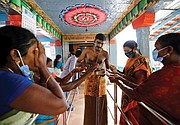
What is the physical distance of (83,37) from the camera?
816cm

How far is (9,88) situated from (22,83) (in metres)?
0.05

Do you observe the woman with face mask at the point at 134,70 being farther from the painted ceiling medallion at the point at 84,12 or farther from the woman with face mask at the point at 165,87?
the painted ceiling medallion at the point at 84,12

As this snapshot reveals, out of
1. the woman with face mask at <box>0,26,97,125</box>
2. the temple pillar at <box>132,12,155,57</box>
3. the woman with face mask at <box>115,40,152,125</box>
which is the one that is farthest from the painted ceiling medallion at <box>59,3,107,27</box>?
the woman with face mask at <box>0,26,97,125</box>

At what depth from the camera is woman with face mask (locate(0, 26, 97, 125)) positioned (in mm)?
613

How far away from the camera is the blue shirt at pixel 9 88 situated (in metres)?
0.61

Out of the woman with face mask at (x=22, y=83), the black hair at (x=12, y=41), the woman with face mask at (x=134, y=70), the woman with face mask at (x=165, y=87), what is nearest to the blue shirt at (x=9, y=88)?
the woman with face mask at (x=22, y=83)

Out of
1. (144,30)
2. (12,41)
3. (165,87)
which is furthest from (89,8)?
(12,41)

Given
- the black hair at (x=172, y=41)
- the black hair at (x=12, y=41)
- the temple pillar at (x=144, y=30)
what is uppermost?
the temple pillar at (x=144, y=30)

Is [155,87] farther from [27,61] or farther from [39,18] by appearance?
[39,18]

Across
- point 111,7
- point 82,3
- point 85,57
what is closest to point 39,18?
point 82,3

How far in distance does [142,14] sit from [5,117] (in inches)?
141

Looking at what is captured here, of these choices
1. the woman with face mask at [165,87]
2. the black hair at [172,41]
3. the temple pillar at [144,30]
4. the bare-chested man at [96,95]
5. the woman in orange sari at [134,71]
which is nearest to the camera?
the woman with face mask at [165,87]

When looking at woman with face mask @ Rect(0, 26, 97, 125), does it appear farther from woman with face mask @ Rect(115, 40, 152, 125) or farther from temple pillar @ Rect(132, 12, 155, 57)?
temple pillar @ Rect(132, 12, 155, 57)

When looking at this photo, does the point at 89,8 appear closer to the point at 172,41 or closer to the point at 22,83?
the point at 172,41
